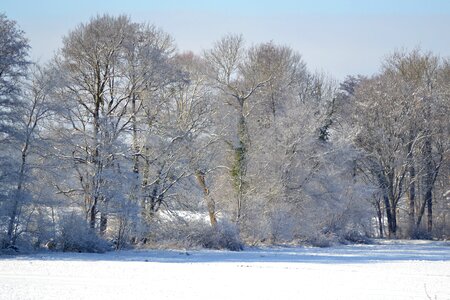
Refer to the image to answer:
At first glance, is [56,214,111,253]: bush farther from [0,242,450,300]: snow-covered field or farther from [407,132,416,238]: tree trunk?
[407,132,416,238]: tree trunk

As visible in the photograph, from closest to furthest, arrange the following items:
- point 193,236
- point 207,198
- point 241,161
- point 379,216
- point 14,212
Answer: point 14,212, point 193,236, point 207,198, point 241,161, point 379,216

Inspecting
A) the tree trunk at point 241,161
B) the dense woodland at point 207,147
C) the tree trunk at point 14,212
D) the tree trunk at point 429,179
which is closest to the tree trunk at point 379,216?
the dense woodland at point 207,147

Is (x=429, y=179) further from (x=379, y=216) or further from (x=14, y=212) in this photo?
(x=14, y=212)

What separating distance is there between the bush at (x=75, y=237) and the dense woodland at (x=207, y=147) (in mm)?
67

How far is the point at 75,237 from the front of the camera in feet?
117

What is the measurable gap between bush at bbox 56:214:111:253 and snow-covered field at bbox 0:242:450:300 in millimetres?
1225

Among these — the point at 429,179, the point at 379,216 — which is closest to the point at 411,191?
the point at 429,179

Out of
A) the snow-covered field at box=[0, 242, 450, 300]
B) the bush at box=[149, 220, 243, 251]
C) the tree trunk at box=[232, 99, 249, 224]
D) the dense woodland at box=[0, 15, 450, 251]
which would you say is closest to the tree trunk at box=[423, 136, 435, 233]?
the dense woodland at box=[0, 15, 450, 251]

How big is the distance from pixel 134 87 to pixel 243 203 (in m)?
10.6

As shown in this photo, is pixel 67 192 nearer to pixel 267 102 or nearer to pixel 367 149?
pixel 267 102

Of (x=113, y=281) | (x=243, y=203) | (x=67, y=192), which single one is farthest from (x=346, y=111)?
(x=113, y=281)

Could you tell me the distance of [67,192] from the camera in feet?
131

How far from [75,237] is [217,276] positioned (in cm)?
1249

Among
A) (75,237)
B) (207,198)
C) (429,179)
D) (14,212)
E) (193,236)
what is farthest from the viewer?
(429,179)
